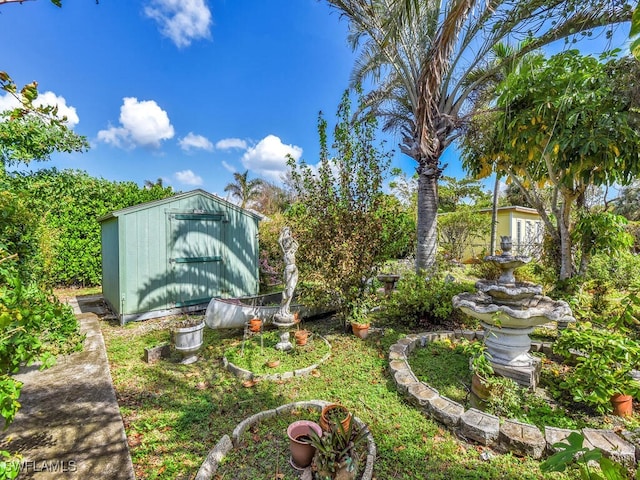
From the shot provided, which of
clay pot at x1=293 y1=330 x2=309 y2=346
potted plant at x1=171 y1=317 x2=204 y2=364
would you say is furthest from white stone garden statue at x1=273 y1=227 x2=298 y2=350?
potted plant at x1=171 y1=317 x2=204 y2=364

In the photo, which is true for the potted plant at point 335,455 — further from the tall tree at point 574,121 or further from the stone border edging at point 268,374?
the tall tree at point 574,121

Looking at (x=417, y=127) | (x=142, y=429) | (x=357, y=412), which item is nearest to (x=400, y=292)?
(x=357, y=412)

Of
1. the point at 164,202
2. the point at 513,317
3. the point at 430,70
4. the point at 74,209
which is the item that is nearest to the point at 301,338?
the point at 513,317

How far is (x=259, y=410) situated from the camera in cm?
308

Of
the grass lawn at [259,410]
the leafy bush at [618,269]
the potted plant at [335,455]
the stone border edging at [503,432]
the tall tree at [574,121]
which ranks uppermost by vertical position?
the tall tree at [574,121]

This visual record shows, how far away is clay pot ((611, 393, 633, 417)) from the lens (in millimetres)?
2852

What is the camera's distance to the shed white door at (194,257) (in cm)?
658

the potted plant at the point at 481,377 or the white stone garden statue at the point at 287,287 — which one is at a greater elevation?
the white stone garden statue at the point at 287,287

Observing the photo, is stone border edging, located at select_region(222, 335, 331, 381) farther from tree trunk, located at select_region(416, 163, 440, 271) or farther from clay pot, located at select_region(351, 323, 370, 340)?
tree trunk, located at select_region(416, 163, 440, 271)

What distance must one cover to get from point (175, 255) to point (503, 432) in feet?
21.6

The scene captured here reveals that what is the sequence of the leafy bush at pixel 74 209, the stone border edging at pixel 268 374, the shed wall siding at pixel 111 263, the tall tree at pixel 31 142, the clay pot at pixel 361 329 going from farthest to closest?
the leafy bush at pixel 74 209 → the tall tree at pixel 31 142 → the shed wall siding at pixel 111 263 → the clay pot at pixel 361 329 → the stone border edging at pixel 268 374

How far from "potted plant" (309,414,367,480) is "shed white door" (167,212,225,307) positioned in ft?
18.3

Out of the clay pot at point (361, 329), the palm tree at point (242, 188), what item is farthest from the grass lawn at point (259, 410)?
the palm tree at point (242, 188)

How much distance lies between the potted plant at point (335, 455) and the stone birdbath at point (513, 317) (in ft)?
6.44
